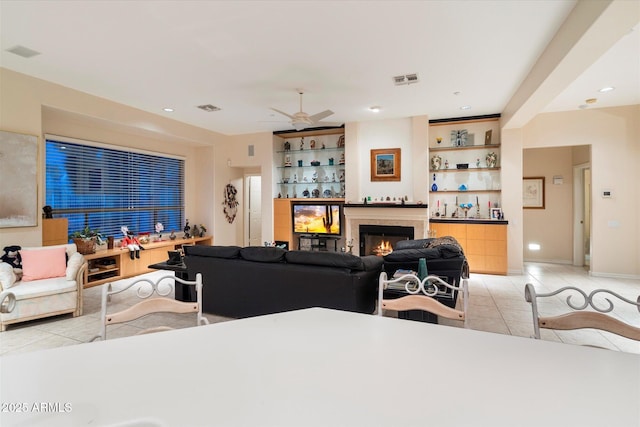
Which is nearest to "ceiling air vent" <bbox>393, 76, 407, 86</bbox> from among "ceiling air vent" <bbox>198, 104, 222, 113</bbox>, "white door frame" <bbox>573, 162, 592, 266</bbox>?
"ceiling air vent" <bbox>198, 104, 222, 113</bbox>

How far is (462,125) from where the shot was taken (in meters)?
6.28

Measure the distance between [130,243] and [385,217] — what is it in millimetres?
4845

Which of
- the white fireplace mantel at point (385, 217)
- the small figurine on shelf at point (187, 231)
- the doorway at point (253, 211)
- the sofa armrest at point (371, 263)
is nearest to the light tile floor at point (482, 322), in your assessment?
the sofa armrest at point (371, 263)

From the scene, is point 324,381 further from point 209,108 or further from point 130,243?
point 130,243

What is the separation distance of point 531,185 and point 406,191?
303 centimetres

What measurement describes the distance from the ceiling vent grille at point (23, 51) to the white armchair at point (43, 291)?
222 centimetres

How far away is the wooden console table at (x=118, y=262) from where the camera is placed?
5.25 meters

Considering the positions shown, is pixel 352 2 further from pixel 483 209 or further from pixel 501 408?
pixel 483 209

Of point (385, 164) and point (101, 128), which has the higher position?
point (101, 128)

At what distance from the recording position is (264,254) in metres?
3.42

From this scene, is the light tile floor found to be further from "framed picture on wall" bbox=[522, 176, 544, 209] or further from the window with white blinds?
"framed picture on wall" bbox=[522, 176, 544, 209]

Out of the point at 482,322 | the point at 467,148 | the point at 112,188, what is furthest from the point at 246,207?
the point at 482,322

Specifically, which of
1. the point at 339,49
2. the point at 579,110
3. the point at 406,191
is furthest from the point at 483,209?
the point at 339,49

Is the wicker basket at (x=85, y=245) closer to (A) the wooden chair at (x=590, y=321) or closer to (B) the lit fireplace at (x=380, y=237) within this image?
(B) the lit fireplace at (x=380, y=237)
